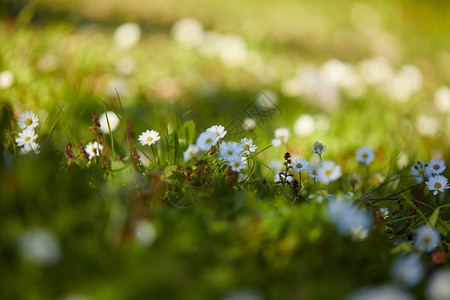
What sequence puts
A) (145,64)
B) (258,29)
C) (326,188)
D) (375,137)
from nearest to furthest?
(326,188) < (375,137) < (145,64) < (258,29)

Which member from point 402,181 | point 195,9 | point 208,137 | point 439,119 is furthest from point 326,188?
point 195,9

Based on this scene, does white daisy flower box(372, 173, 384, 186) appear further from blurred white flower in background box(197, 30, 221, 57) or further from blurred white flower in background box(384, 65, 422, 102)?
blurred white flower in background box(197, 30, 221, 57)

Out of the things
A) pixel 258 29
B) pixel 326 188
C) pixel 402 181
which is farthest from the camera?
pixel 258 29

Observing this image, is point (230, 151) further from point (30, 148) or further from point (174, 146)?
point (30, 148)

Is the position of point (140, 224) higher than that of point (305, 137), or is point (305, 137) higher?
point (305, 137)

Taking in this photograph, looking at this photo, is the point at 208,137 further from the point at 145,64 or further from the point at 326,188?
the point at 145,64

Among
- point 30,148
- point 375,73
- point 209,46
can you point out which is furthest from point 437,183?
point 209,46

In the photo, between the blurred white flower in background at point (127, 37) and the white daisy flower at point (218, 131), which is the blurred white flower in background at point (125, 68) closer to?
the blurred white flower in background at point (127, 37)

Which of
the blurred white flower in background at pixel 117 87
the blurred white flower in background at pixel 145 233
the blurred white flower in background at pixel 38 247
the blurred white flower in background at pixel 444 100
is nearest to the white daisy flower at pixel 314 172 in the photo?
the blurred white flower in background at pixel 145 233
